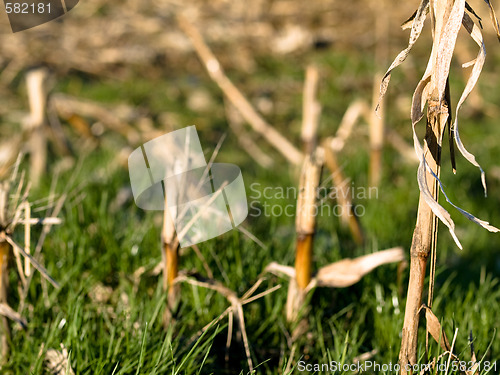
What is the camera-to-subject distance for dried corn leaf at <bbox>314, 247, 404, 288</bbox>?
1756 mm

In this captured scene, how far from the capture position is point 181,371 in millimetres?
1544

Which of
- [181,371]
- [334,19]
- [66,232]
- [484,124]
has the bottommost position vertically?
[484,124]

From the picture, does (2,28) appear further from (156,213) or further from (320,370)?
(320,370)

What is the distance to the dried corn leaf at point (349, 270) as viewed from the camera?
5.76ft

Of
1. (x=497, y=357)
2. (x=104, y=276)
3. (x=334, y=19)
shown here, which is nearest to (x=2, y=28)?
(x=334, y=19)

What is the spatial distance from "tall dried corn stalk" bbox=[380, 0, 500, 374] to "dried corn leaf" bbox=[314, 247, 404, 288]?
46 centimetres

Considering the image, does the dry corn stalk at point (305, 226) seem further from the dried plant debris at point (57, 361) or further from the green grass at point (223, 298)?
the dried plant debris at point (57, 361)

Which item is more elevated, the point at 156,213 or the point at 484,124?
the point at 156,213

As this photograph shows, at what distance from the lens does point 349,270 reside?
5.88 ft

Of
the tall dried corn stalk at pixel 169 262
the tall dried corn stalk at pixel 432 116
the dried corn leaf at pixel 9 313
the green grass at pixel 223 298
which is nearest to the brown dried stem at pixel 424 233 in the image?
the tall dried corn stalk at pixel 432 116

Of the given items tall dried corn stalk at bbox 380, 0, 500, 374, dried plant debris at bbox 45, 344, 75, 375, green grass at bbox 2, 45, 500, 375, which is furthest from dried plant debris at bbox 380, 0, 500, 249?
dried plant debris at bbox 45, 344, 75, 375

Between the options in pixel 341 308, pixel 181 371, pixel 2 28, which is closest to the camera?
pixel 181 371

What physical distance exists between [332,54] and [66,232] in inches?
192

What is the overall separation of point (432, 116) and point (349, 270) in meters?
0.74
